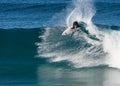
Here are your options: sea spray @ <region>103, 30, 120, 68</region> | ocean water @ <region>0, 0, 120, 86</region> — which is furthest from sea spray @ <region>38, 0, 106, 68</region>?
sea spray @ <region>103, 30, 120, 68</region>

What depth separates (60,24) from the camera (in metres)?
28.1

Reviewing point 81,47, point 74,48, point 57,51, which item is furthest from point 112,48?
point 57,51

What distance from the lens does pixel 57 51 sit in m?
23.3

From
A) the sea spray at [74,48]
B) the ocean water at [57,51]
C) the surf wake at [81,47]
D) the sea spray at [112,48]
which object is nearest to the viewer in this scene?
the ocean water at [57,51]

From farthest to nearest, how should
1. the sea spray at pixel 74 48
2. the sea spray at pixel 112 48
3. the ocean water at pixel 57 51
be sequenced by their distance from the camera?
1. the sea spray at pixel 74 48
2. the sea spray at pixel 112 48
3. the ocean water at pixel 57 51

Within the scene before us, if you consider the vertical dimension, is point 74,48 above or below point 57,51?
above

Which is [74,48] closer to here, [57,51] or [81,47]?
[81,47]

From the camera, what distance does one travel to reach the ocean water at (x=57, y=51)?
68.9ft

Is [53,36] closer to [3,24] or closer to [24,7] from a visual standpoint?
[3,24]

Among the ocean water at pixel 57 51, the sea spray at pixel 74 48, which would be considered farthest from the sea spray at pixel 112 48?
the sea spray at pixel 74 48

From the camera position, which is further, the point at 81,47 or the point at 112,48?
the point at 81,47

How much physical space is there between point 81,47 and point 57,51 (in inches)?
42.0

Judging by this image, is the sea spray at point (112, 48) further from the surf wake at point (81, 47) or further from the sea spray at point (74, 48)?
the sea spray at point (74, 48)

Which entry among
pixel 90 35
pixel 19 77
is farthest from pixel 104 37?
pixel 19 77
